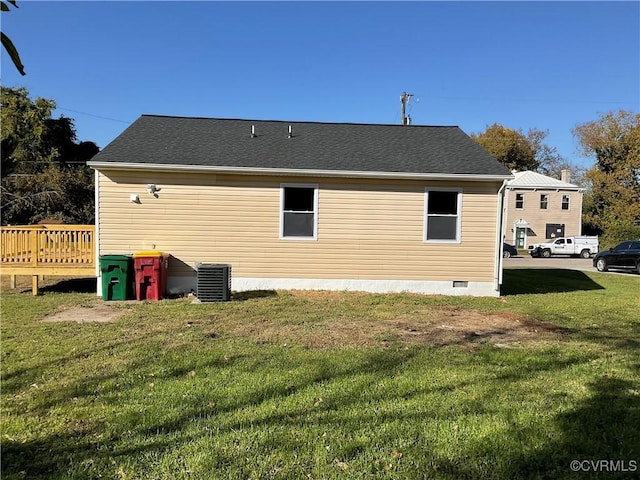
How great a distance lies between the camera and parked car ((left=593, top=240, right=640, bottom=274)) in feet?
61.4

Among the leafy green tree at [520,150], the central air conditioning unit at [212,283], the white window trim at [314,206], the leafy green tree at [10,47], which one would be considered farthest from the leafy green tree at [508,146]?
the leafy green tree at [10,47]

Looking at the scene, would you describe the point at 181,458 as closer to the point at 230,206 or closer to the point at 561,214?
the point at 230,206

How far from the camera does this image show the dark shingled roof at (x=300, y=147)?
10.1 m

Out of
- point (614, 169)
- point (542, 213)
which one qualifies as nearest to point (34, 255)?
point (542, 213)

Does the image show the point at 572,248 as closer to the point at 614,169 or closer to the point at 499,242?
the point at 614,169

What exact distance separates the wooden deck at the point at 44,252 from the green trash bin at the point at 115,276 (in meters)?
0.93

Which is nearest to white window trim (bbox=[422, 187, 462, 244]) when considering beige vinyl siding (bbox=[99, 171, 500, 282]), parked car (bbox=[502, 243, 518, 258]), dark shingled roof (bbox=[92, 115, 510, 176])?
beige vinyl siding (bbox=[99, 171, 500, 282])

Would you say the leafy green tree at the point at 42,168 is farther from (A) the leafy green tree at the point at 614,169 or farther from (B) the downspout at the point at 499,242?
(A) the leafy green tree at the point at 614,169

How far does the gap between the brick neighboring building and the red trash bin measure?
33932 mm

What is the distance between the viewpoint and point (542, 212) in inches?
1467

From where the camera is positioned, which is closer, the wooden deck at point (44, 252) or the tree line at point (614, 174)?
the wooden deck at point (44, 252)

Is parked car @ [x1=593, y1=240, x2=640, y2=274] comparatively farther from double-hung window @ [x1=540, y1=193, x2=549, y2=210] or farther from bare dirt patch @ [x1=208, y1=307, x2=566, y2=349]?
double-hung window @ [x1=540, y1=193, x2=549, y2=210]

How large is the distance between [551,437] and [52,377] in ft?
14.8

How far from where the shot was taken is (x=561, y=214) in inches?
1468
